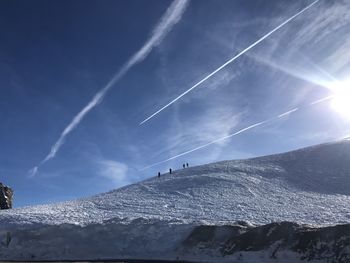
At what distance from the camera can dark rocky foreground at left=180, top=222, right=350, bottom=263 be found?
28.2m

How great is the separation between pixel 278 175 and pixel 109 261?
147 ft

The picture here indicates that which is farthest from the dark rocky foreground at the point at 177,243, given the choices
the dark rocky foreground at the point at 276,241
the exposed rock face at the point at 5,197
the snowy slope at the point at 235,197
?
the exposed rock face at the point at 5,197

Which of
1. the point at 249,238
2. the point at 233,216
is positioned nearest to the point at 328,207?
the point at 233,216

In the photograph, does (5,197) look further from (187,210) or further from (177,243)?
(177,243)

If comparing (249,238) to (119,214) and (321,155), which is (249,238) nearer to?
(119,214)

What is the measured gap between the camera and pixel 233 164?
3135 inches

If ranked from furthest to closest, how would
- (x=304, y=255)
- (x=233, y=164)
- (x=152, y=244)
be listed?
(x=233, y=164) → (x=152, y=244) → (x=304, y=255)

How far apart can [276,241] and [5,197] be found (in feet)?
154

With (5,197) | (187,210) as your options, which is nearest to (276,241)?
(187,210)

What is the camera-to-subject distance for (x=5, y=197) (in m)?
66.8

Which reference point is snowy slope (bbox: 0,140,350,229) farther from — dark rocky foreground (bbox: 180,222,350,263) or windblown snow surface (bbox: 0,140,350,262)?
dark rocky foreground (bbox: 180,222,350,263)

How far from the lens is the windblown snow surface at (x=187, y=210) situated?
3712cm

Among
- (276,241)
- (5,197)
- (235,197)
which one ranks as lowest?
(276,241)

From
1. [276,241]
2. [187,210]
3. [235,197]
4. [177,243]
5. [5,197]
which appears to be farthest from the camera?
[5,197]
